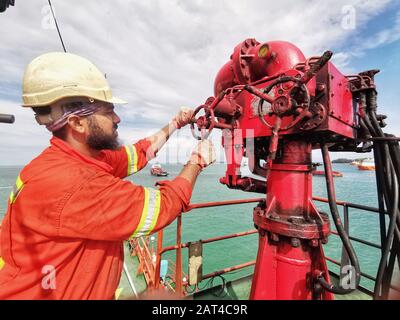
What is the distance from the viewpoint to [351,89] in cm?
175

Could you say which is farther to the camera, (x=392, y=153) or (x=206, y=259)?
(x=206, y=259)

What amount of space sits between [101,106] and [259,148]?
1381 millimetres

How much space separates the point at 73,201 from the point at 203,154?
854 mm

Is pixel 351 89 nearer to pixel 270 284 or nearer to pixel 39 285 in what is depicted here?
pixel 270 284

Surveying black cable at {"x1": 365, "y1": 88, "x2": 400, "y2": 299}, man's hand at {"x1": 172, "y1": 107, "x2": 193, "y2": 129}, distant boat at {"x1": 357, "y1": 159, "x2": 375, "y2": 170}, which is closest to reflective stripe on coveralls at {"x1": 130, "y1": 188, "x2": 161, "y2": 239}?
man's hand at {"x1": 172, "y1": 107, "x2": 193, "y2": 129}

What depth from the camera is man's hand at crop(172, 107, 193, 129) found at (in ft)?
6.84

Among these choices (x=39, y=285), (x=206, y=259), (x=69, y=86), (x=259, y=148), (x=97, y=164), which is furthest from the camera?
(x=206, y=259)

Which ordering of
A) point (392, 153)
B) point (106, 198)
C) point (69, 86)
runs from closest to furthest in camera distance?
1. point (106, 198)
2. point (69, 86)
3. point (392, 153)

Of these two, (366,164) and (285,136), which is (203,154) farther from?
(366,164)

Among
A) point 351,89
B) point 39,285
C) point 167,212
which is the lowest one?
point 39,285

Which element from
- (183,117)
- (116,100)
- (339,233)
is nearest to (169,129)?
(183,117)

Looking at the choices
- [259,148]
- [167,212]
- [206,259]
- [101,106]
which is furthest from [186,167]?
[206,259]

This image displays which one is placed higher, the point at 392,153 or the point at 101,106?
the point at 101,106

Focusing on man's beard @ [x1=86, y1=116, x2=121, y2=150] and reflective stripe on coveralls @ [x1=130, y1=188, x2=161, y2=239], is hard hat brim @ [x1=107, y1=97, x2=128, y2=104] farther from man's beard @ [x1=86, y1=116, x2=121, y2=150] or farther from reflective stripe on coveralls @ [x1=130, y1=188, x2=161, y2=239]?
reflective stripe on coveralls @ [x1=130, y1=188, x2=161, y2=239]
